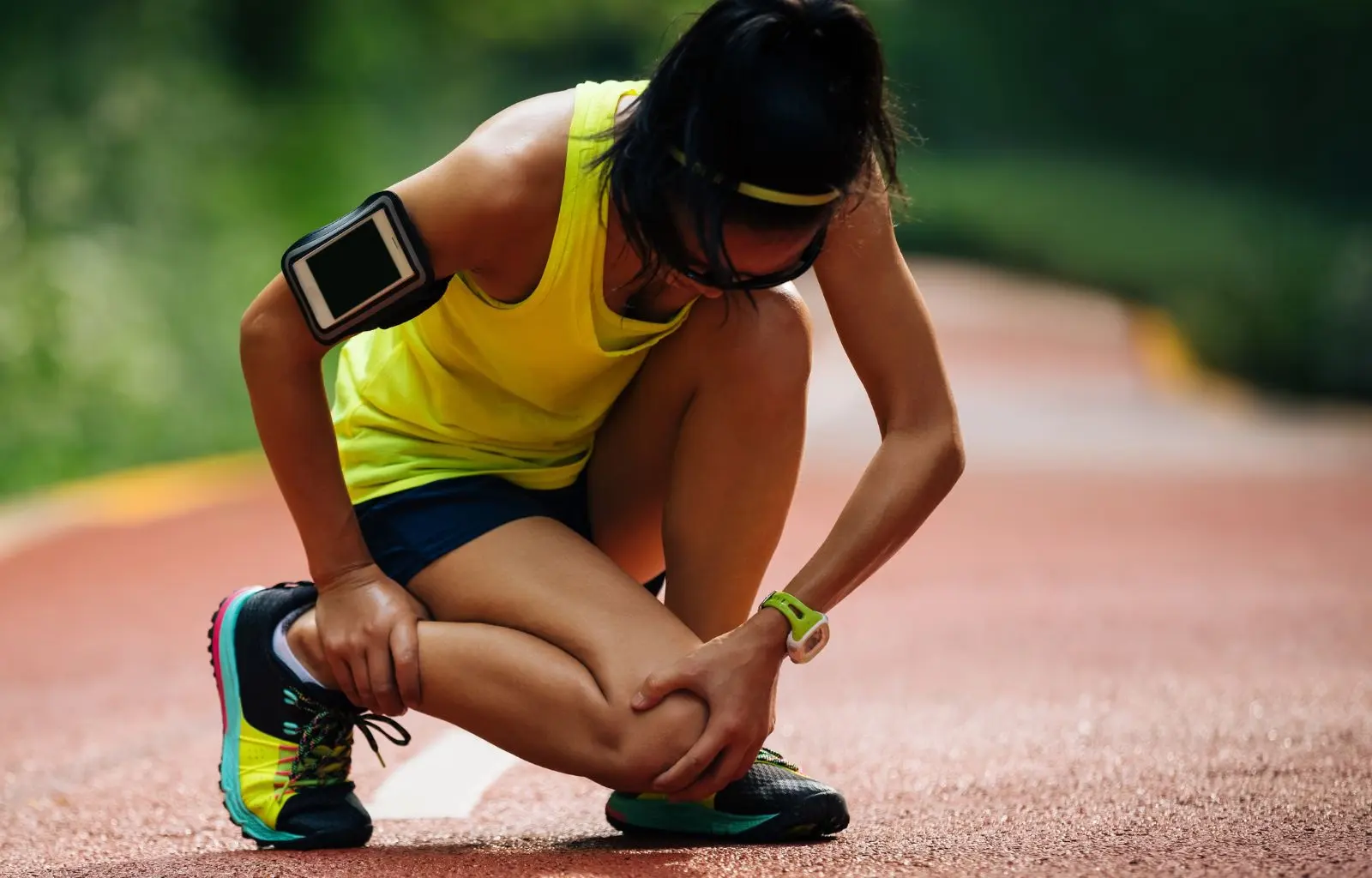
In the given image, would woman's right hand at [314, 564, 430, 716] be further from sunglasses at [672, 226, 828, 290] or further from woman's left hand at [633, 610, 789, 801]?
sunglasses at [672, 226, 828, 290]

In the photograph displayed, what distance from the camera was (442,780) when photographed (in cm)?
365

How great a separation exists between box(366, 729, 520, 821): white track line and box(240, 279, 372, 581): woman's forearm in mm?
709

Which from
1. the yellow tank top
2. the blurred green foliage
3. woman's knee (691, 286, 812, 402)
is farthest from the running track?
the blurred green foliage

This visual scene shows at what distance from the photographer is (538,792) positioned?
3.54 metres

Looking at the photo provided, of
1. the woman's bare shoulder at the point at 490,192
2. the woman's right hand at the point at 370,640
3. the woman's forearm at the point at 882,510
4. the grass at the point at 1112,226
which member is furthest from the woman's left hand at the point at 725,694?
the grass at the point at 1112,226

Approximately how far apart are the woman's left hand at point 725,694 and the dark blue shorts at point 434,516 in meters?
0.51

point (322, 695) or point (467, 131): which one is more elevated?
point (467, 131)

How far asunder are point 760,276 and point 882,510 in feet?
1.56

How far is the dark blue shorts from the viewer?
300cm

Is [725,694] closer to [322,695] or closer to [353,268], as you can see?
[322,695]

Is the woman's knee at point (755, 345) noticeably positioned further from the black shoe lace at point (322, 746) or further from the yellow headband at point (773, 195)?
the black shoe lace at point (322, 746)

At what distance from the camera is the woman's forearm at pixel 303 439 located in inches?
108

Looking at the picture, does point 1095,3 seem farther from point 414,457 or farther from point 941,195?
point 414,457

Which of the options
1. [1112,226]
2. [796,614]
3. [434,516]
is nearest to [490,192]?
[434,516]
